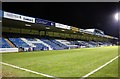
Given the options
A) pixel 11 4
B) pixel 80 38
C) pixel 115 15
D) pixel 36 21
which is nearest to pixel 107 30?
pixel 80 38

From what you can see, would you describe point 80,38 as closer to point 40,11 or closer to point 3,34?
point 40,11

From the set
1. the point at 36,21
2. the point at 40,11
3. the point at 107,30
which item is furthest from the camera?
the point at 107,30

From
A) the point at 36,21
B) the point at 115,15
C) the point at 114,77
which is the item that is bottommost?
the point at 114,77

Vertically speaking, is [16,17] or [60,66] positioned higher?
[16,17]

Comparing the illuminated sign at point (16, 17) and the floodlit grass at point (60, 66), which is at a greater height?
the illuminated sign at point (16, 17)

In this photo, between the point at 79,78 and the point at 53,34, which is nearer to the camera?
the point at 79,78

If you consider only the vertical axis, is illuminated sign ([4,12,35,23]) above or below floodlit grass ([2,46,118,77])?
above

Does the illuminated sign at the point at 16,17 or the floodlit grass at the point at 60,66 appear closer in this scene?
the floodlit grass at the point at 60,66

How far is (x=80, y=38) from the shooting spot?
63.5 metres

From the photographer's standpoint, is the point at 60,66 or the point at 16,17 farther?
the point at 16,17

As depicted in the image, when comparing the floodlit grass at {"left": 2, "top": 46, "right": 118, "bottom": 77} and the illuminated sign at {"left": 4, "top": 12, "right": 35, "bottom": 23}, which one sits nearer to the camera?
the floodlit grass at {"left": 2, "top": 46, "right": 118, "bottom": 77}

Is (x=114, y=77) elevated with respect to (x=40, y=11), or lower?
lower

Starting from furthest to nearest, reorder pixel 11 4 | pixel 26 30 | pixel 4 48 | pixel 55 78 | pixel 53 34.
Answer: pixel 53 34 < pixel 11 4 < pixel 26 30 < pixel 4 48 < pixel 55 78

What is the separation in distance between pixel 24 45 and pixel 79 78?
75.9 ft
